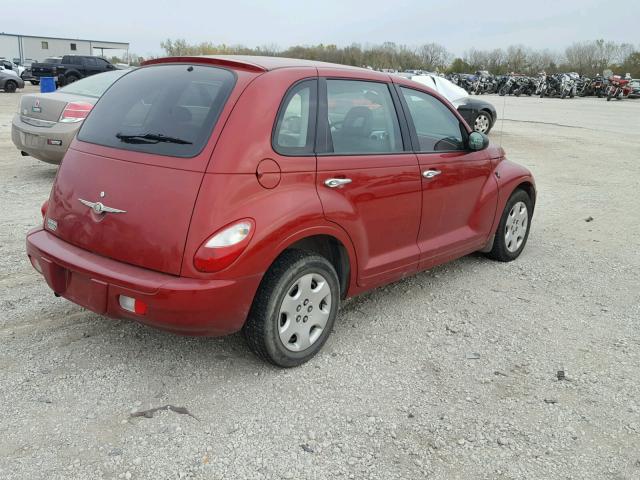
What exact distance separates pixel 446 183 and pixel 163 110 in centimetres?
210

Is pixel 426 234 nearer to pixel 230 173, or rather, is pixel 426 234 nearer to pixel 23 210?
pixel 230 173

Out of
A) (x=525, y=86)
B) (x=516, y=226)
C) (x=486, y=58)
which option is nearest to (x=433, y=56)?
(x=486, y=58)

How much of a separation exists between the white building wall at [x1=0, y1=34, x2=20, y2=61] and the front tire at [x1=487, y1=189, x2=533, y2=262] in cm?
8278

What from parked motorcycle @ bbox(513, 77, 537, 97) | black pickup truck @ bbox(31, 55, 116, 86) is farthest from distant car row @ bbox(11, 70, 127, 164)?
parked motorcycle @ bbox(513, 77, 537, 97)

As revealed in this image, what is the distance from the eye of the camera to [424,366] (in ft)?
11.5

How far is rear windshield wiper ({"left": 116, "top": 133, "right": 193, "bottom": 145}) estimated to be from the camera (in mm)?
3046

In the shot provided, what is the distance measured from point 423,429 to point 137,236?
1.72 metres

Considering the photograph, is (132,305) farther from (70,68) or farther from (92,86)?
(70,68)

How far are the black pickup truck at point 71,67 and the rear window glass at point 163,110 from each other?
3082 centimetres

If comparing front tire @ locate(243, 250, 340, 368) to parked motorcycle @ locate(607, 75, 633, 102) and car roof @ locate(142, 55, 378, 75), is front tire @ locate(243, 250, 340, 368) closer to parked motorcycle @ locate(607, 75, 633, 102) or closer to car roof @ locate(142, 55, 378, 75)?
car roof @ locate(142, 55, 378, 75)

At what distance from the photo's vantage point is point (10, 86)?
26375 millimetres

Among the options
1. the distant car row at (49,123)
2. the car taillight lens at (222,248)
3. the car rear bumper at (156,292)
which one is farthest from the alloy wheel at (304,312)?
the distant car row at (49,123)

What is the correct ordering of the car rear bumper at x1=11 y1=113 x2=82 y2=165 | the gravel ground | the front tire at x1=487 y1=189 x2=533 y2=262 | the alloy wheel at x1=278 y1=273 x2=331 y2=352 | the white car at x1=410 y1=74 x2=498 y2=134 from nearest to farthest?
the gravel ground, the alloy wheel at x1=278 y1=273 x2=331 y2=352, the front tire at x1=487 y1=189 x2=533 y2=262, the car rear bumper at x1=11 y1=113 x2=82 y2=165, the white car at x1=410 y1=74 x2=498 y2=134

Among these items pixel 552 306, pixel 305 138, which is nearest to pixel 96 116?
pixel 305 138
